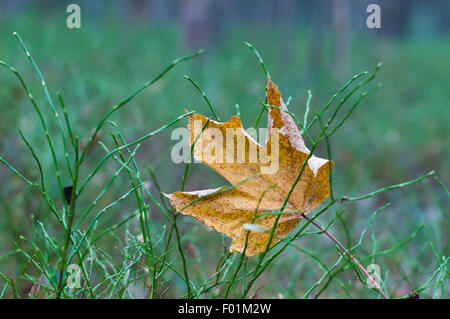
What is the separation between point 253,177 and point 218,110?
2.67 meters

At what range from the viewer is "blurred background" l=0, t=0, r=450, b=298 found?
149 centimetres

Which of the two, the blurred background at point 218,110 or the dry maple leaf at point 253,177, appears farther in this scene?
the blurred background at point 218,110

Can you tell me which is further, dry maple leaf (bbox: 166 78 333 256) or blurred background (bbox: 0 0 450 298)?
blurred background (bbox: 0 0 450 298)

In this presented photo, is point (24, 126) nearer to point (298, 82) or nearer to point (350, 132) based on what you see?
point (350, 132)

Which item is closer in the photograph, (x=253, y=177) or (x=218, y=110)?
(x=253, y=177)

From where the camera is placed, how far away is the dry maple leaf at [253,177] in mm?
600

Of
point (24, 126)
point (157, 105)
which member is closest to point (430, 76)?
point (157, 105)

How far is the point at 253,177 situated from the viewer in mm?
610

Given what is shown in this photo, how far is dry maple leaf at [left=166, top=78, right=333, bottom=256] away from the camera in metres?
0.60

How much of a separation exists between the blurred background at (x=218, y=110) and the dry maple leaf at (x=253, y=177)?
0.48 ft

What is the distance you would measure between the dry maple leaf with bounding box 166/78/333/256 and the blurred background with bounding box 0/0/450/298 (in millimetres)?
147

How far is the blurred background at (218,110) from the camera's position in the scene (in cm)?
149

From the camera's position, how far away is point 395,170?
2770mm

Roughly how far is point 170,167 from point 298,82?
2.77 m
